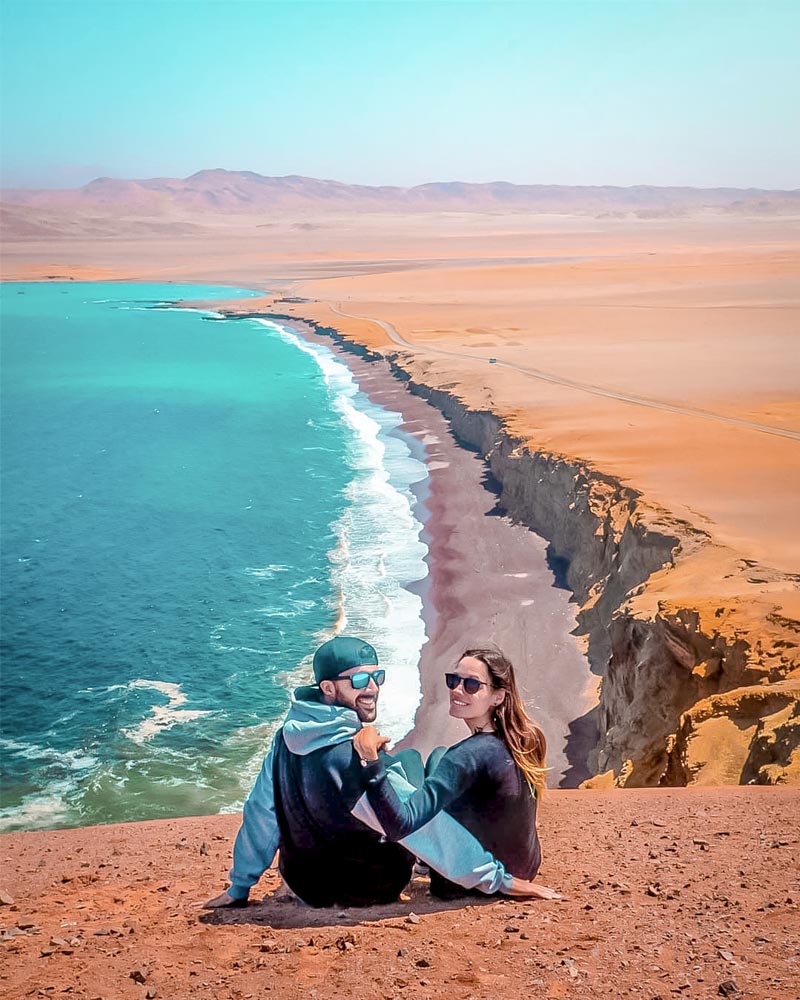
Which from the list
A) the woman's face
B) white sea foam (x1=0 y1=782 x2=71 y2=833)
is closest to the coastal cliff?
the woman's face

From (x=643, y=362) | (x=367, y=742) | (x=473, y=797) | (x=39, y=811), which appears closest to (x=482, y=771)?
(x=473, y=797)

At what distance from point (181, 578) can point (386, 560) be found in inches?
258

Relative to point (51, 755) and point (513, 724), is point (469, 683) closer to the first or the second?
point (513, 724)

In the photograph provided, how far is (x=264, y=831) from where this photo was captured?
6.36 meters

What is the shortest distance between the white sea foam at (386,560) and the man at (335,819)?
15.2 meters

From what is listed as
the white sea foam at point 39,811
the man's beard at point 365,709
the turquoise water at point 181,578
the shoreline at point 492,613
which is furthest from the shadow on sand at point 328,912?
the white sea foam at point 39,811

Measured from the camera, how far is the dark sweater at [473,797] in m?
5.83

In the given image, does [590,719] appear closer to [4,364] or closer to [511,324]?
[511,324]

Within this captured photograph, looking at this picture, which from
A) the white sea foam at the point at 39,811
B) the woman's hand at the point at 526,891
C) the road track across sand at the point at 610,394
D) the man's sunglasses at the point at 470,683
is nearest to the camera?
the man's sunglasses at the point at 470,683

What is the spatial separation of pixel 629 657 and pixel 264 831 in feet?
42.0

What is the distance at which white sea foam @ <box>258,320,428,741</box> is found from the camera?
24438mm

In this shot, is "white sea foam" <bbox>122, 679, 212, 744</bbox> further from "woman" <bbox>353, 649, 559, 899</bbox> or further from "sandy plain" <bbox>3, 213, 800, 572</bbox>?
"woman" <bbox>353, 649, 559, 899</bbox>

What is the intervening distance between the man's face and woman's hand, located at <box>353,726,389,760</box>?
0.13 meters

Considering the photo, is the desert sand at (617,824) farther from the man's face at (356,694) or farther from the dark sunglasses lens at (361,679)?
the dark sunglasses lens at (361,679)
